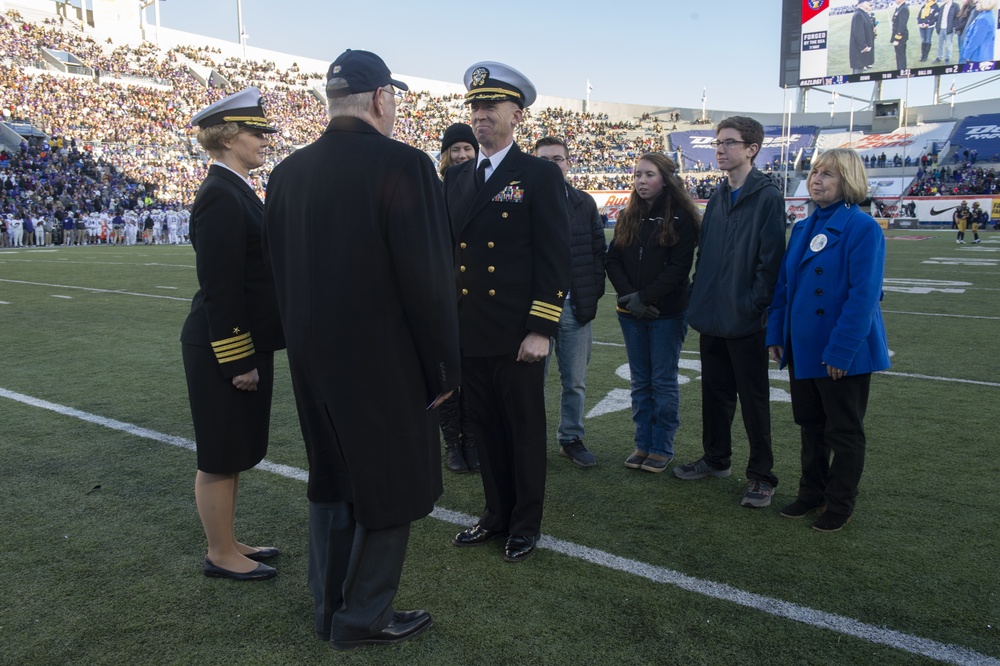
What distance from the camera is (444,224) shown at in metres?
2.45

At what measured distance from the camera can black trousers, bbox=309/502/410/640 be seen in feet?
8.32

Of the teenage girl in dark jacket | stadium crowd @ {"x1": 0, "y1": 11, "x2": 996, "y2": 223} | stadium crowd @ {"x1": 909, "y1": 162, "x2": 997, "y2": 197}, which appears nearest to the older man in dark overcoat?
the teenage girl in dark jacket

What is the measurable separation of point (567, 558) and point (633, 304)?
170cm

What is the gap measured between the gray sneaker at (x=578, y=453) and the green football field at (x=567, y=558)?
6cm

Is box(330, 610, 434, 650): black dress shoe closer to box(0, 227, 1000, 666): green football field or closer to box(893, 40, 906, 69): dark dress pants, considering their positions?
box(0, 227, 1000, 666): green football field

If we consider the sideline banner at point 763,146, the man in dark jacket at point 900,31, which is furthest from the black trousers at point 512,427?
the sideline banner at point 763,146

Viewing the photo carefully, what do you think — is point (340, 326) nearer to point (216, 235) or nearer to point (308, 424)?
A: point (308, 424)

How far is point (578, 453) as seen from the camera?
184 inches

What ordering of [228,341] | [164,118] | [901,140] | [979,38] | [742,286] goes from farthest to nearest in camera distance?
1. [901,140]
2. [164,118]
3. [979,38]
4. [742,286]
5. [228,341]

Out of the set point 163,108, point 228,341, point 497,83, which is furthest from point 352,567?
point 163,108

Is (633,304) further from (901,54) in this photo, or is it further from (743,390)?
(901,54)

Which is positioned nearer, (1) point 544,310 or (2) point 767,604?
A: (2) point 767,604

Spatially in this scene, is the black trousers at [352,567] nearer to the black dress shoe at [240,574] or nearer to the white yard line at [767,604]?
the black dress shoe at [240,574]

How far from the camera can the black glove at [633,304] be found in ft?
14.7
